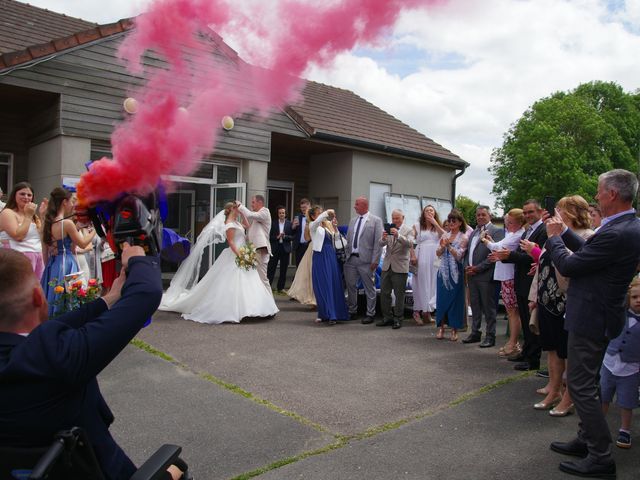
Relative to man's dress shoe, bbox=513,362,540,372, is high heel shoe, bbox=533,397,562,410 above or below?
below

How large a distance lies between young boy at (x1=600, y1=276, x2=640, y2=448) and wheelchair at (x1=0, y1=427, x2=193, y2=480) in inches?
158

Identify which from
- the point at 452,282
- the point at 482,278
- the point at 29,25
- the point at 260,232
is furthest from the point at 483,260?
the point at 29,25

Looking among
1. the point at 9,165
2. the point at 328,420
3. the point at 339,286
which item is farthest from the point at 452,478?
the point at 9,165

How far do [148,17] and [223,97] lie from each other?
687 mm

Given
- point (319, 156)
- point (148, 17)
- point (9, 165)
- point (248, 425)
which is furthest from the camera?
point (319, 156)

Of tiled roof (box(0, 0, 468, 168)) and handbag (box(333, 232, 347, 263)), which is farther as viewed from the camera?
tiled roof (box(0, 0, 468, 168))

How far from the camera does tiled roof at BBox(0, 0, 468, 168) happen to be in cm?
956

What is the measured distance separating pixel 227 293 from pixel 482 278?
409 centimetres

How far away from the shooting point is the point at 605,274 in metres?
3.70

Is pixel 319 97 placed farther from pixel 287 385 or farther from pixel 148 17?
pixel 148 17

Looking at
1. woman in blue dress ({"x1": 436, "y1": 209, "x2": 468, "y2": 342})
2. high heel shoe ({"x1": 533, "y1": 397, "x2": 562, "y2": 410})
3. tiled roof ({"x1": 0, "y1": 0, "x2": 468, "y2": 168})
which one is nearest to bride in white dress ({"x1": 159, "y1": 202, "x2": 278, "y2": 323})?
tiled roof ({"x1": 0, "y1": 0, "x2": 468, "y2": 168})

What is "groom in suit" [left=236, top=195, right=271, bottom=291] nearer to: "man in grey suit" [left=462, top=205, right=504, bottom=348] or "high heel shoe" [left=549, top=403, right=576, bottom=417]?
"man in grey suit" [left=462, top=205, right=504, bottom=348]

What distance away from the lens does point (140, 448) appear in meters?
3.91

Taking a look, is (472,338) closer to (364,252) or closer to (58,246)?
(364,252)
